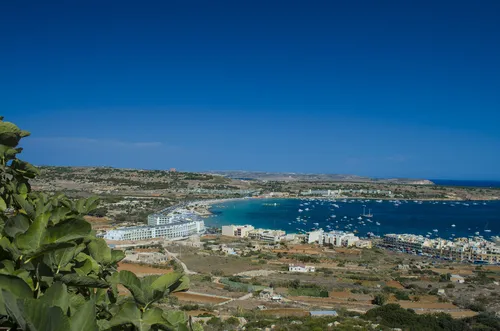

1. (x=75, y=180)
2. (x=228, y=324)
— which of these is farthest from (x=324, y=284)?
(x=75, y=180)

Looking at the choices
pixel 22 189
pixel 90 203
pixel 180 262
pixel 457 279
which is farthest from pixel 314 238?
pixel 22 189

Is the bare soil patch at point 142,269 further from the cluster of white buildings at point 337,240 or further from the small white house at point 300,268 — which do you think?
the cluster of white buildings at point 337,240

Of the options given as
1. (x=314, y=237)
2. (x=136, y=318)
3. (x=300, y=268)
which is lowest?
(x=300, y=268)

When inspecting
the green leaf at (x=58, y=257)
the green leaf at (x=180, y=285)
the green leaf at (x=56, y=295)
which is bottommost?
the green leaf at (x=180, y=285)

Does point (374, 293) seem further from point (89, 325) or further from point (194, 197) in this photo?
point (194, 197)

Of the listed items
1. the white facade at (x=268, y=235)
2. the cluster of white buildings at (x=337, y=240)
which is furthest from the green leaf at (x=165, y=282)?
the white facade at (x=268, y=235)

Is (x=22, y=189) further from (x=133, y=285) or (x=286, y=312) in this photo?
(x=286, y=312)

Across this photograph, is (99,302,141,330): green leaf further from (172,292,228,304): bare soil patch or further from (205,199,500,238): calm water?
(205,199,500,238): calm water
